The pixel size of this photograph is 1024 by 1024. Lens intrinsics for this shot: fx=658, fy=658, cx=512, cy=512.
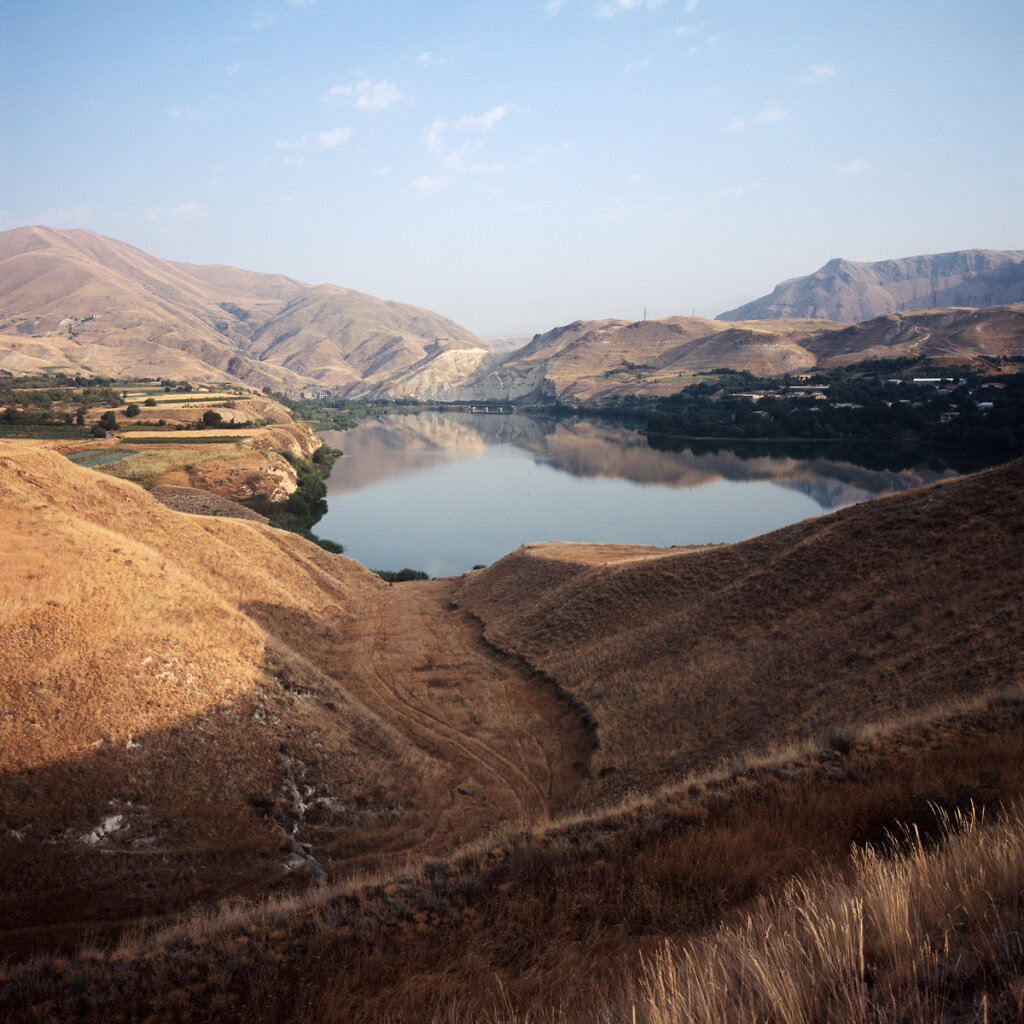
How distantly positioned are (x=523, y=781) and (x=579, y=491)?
4922 cm

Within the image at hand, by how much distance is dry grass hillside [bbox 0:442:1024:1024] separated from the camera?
4.00 metres

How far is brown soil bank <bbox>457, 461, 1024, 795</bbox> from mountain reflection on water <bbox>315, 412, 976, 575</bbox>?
2133 centimetres

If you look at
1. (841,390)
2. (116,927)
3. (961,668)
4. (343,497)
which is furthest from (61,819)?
(841,390)

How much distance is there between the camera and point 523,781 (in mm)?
12633

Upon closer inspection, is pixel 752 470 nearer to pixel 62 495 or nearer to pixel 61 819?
pixel 62 495

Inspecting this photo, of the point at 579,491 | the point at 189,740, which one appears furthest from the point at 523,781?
the point at 579,491

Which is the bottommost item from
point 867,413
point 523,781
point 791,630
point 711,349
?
point 523,781

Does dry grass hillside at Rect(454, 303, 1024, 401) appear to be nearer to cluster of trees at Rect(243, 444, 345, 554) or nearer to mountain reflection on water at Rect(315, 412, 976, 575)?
mountain reflection on water at Rect(315, 412, 976, 575)

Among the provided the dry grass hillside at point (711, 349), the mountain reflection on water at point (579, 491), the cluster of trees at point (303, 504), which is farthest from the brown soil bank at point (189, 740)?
the dry grass hillside at point (711, 349)

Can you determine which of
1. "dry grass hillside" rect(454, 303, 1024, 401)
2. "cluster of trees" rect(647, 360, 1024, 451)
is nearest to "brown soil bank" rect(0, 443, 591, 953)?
"cluster of trees" rect(647, 360, 1024, 451)

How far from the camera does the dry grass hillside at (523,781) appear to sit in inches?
158

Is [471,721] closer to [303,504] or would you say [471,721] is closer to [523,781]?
[523,781]

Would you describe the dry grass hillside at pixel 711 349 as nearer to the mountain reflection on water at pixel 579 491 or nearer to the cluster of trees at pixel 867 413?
the cluster of trees at pixel 867 413

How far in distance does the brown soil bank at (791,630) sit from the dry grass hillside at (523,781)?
0.09 m
